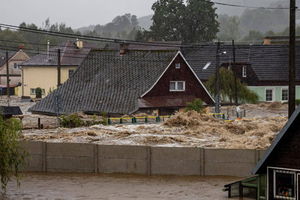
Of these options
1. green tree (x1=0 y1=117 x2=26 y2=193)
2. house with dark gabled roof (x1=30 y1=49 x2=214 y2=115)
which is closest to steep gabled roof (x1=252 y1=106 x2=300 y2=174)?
green tree (x1=0 y1=117 x2=26 y2=193)

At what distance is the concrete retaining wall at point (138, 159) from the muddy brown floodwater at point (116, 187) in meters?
0.51

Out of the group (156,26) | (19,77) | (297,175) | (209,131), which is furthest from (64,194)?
(156,26)

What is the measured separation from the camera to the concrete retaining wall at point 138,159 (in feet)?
111

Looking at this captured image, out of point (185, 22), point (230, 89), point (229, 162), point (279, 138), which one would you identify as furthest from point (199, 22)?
point (279, 138)

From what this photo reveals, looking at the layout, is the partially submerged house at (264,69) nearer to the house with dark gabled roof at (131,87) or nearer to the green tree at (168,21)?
the house with dark gabled roof at (131,87)

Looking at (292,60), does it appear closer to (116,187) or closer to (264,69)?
(116,187)

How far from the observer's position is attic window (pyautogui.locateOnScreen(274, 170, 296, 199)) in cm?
2470

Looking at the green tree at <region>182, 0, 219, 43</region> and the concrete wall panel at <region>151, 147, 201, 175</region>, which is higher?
the green tree at <region>182, 0, 219, 43</region>

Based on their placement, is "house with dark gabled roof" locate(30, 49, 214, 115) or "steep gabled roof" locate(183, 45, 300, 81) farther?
"steep gabled roof" locate(183, 45, 300, 81)

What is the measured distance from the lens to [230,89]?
69250 mm

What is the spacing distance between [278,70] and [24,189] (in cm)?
4677

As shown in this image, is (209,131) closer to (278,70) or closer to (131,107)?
(131,107)

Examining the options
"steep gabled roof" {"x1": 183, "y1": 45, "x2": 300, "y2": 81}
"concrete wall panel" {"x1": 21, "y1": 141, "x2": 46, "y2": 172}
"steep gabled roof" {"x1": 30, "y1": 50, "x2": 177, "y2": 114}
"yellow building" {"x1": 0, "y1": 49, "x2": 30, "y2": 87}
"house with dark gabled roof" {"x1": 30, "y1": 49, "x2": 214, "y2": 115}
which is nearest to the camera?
"concrete wall panel" {"x1": 21, "y1": 141, "x2": 46, "y2": 172}

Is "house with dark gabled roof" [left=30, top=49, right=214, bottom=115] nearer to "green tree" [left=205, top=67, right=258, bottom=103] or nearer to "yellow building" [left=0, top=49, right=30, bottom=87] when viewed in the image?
"green tree" [left=205, top=67, right=258, bottom=103]
